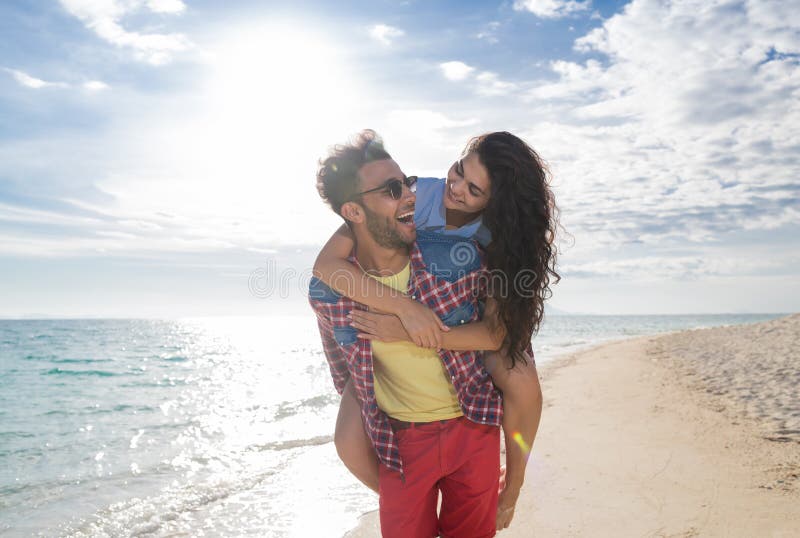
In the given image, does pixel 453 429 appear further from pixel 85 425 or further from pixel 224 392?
pixel 224 392

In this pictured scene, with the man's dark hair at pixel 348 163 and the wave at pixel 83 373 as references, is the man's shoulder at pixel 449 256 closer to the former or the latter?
the man's dark hair at pixel 348 163

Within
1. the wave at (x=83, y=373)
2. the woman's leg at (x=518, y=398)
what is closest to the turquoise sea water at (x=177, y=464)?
the woman's leg at (x=518, y=398)

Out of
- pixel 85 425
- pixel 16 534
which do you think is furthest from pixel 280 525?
pixel 85 425

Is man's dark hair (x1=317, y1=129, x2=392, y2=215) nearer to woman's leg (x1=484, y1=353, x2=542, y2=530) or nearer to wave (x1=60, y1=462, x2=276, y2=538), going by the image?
woman's leg (x1=484, y1=353, x2=542, y2=530)

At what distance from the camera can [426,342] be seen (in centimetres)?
214

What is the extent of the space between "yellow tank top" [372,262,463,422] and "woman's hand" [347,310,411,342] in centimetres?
→ 12

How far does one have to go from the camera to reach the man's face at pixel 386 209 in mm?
2385

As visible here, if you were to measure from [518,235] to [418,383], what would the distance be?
74cm

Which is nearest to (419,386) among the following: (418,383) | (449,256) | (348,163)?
(418,383)

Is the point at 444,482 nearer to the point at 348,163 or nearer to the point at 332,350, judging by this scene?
the point at 332,350

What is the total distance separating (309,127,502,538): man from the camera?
2256 mm

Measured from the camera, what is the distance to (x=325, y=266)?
235 centimetres

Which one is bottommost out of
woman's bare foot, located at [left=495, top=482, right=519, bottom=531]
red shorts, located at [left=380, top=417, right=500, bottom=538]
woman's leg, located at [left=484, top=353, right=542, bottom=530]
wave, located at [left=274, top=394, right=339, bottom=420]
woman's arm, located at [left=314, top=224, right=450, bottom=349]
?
wave, located at [left=274, top=394, right=339, bottom=420]

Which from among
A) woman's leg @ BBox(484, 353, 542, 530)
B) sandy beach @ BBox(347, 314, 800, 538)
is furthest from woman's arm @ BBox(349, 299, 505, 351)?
sandy beach @ BBox(347, 314, 800, 538)
